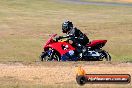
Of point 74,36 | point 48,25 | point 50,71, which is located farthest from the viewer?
point 48,25

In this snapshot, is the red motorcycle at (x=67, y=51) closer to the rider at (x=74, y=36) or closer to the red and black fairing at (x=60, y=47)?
the red and black fairing at (x=60, y=47)

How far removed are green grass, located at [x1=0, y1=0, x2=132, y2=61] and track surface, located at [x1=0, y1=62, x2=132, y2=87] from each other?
5.94 meters

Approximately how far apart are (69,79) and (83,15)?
36676 mm

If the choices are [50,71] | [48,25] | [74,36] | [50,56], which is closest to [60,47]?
[50,56]

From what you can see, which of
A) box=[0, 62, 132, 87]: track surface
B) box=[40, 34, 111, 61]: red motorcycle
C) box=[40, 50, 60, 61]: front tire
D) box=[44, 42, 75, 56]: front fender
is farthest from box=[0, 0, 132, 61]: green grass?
box=[0, 62, 132, 87]: track surface

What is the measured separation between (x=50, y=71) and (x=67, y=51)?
5.12 metres

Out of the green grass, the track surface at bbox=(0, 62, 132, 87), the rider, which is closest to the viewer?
the track surface at bbox=(0, 62, 132, 87)

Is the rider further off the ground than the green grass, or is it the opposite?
the rider

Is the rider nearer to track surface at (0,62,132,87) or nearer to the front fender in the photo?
the front fender

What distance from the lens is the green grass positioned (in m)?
26.8

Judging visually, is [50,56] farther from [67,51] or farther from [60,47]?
[67,51]

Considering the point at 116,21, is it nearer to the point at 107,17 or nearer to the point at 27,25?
the point at 107,17

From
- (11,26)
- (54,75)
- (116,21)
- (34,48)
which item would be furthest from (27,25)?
(54,75)

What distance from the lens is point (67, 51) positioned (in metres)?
20.1
